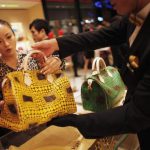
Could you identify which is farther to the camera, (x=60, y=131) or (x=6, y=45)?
(x=6, y=45)

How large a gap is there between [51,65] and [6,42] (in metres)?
0.55

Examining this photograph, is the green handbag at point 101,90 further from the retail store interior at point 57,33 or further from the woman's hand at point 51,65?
the woman's hand at point 51,65

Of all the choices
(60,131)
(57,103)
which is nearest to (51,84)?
(57,103)

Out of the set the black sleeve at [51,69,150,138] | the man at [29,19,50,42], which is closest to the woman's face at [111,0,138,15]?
the black sleeve at [51,69,150,138]

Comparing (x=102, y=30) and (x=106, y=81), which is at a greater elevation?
(x=102, y=30)

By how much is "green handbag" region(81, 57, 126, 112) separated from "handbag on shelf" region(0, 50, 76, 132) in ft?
1.30

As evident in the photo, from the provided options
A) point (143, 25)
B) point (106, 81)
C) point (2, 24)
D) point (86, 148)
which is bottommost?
point (86, 148)

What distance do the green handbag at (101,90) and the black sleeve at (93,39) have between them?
262mm

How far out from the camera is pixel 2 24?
137cm

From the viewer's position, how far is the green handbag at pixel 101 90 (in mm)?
1282

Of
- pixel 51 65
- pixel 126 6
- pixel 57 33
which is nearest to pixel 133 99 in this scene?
pixel 126 6

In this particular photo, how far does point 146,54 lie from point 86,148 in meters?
0.52

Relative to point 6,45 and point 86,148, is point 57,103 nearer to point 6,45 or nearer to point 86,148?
point 86,148

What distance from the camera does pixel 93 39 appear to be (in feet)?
3.55
